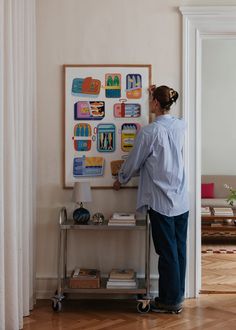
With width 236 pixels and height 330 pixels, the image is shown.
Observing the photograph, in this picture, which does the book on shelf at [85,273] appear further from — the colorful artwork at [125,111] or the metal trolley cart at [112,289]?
the colorful artwork at [125,111]

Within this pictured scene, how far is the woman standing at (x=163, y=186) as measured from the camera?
4590 millimetres

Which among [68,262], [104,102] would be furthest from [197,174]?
[68,262]

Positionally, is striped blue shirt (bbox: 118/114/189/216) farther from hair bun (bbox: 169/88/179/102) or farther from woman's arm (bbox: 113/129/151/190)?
hair bun (bbox: 169/88/179/102)

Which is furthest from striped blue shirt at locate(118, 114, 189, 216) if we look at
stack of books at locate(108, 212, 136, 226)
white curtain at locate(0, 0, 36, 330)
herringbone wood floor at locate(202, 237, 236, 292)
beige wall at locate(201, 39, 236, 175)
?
beige wall at locate(201, 39, 236, 175)

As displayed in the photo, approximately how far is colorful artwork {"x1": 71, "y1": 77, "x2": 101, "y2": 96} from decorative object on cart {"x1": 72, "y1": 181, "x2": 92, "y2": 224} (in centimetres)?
74

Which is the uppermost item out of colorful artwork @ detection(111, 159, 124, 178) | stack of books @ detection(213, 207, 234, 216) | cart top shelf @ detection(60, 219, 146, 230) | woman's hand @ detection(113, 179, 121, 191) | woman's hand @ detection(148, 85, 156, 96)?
woman's hand @ detection(148, 85, 156, 96)

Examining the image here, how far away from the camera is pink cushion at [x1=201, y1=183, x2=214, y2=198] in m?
8.37

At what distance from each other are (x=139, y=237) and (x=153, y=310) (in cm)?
64

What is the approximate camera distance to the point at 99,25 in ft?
16.4

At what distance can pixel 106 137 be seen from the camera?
500cm

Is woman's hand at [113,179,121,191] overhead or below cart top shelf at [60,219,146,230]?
overhead

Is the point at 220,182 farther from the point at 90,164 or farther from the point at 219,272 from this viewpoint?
the point at 90,164

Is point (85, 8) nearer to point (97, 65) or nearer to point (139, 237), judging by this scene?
point (97, 65)

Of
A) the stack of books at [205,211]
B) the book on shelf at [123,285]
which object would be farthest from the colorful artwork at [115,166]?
the stack of books at [205,211]
